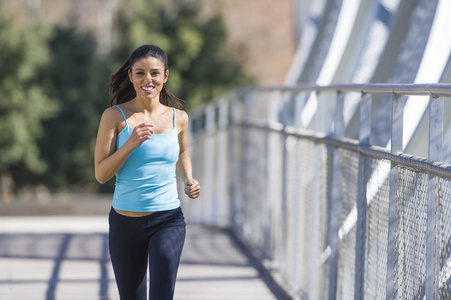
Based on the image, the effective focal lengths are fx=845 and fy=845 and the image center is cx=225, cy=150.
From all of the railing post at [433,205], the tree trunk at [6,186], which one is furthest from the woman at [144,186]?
the tree trunk at [6,186]

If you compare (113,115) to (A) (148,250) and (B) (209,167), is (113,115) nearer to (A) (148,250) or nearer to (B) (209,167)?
(A) (148,250)

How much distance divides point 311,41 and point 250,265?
8.59m

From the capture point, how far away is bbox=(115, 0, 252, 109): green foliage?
32594mm

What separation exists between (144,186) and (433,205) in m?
1.32

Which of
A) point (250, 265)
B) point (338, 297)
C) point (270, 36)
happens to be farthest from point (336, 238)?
point (270, 36)

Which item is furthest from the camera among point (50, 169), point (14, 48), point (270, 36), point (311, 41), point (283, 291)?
point (270, 36)

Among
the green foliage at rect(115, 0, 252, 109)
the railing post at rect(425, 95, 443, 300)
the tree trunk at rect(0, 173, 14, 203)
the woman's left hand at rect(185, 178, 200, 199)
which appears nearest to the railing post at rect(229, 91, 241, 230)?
the woman's left hand at rect(185, 178, 200, 199)

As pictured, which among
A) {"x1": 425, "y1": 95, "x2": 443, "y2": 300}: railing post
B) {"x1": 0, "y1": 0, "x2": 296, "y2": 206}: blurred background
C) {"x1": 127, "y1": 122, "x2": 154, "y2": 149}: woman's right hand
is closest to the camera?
{"x1": 425, "y1": 95, "x2": 443, "y2": 300}: railing post

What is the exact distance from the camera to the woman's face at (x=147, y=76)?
12.3ft

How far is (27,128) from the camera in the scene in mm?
29312

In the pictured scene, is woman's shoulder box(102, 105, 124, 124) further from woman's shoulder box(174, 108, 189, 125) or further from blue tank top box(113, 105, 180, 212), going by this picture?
woman's shoulder box(174, 108, 189, 125)

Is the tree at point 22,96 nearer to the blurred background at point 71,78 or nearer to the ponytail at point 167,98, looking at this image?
the blurred background at point 71,78

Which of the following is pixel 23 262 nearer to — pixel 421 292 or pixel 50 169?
pixel 421 292

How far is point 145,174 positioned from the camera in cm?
372
